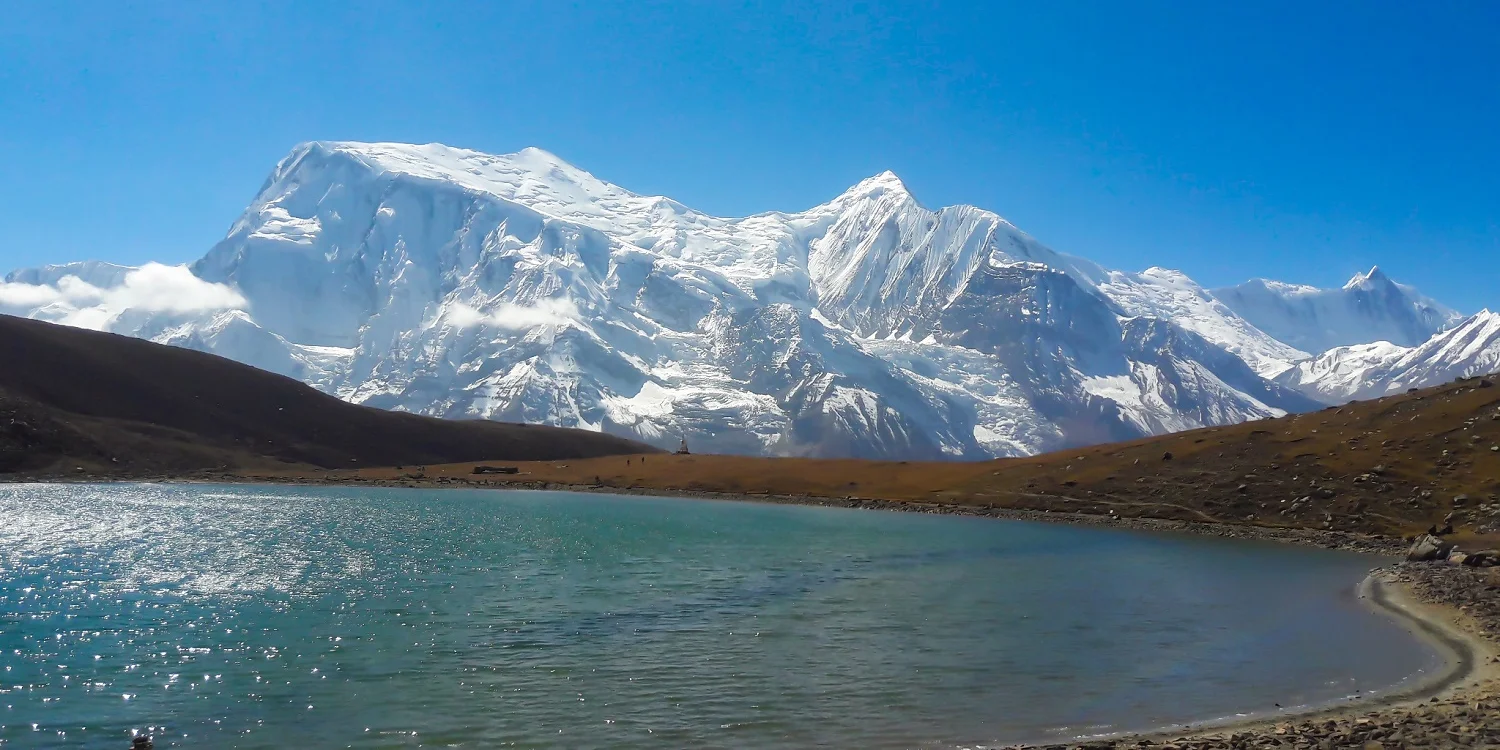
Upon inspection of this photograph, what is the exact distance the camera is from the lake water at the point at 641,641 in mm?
26469

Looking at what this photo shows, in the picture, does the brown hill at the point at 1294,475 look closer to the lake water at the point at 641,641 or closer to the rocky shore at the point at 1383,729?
the lake water at the point at 641,641

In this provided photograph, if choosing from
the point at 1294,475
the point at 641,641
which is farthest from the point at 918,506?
the point at 641,641

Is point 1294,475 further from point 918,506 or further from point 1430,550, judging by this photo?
point 918,506

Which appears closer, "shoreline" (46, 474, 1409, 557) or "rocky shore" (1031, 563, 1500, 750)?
"rocky shore" (1031, 563, 1500, 750)

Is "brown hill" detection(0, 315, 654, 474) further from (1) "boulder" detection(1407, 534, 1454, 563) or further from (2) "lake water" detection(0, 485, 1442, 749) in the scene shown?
(1) "boulder" detection(1407, 534, 1454, 563)

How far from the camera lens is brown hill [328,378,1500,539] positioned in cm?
8900

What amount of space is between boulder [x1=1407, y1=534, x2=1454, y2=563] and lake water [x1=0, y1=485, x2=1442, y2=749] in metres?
2.71

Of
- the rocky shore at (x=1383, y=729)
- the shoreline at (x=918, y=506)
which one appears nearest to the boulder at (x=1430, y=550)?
the shoreline at (x=918, y=506)

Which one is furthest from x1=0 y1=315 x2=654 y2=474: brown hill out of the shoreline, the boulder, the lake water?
the boulder

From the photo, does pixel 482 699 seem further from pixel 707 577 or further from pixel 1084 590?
pixel 1084 590

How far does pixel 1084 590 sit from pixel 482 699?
3548cm

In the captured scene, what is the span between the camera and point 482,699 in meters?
28.1

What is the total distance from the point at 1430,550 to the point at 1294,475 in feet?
118

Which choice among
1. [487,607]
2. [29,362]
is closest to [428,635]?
[487,607]
